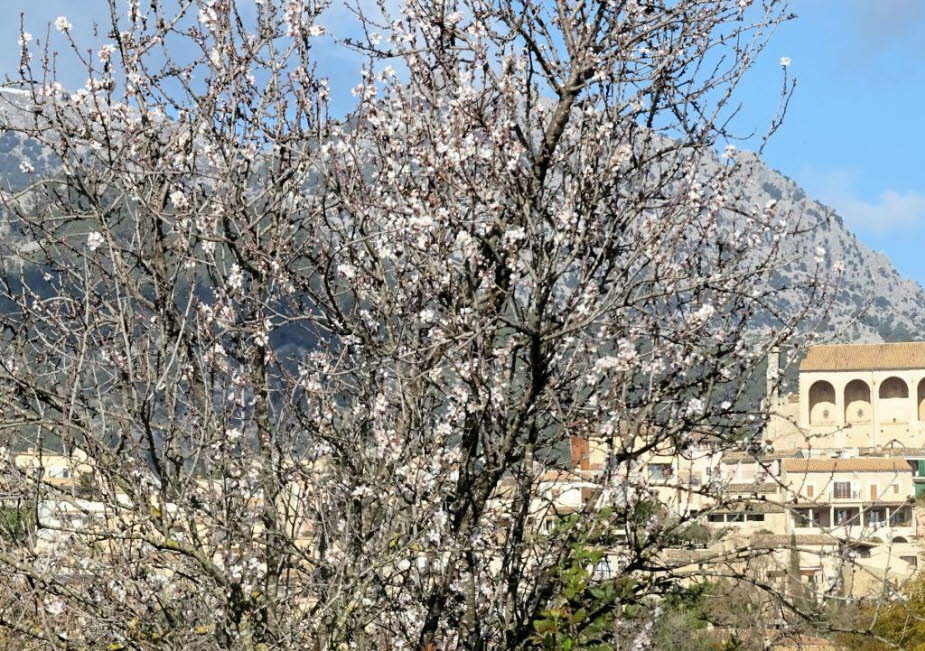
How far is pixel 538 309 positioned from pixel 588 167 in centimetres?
101

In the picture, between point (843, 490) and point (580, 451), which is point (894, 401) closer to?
point (843, 490)

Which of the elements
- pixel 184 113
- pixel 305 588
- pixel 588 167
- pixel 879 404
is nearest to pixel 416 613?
pixel 305 588

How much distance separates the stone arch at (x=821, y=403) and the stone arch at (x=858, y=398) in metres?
1.45

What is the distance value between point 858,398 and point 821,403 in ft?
11.2

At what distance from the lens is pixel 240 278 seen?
6719 mm

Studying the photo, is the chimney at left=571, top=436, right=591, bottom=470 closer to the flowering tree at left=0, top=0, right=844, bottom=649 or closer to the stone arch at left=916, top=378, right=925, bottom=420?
the flowering tree at left=0, top=0, right=844, bottom=649

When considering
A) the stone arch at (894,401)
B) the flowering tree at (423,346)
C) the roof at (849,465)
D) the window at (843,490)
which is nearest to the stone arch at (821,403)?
the stone arch at (894,401)

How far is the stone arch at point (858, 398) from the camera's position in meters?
110

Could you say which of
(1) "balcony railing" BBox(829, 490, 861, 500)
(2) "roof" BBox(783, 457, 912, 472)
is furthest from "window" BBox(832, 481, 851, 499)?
(2) "roof" BBox(783, 457, 912, 472)

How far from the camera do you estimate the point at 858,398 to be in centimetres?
11088

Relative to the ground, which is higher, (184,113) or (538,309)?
(184,113)

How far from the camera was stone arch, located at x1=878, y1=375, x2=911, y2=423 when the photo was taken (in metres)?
110

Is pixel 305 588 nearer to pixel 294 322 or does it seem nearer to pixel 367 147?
pixel 294 322

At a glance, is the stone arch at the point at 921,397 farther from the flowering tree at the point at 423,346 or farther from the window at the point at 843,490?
the flowering tree at the point at 423,346
